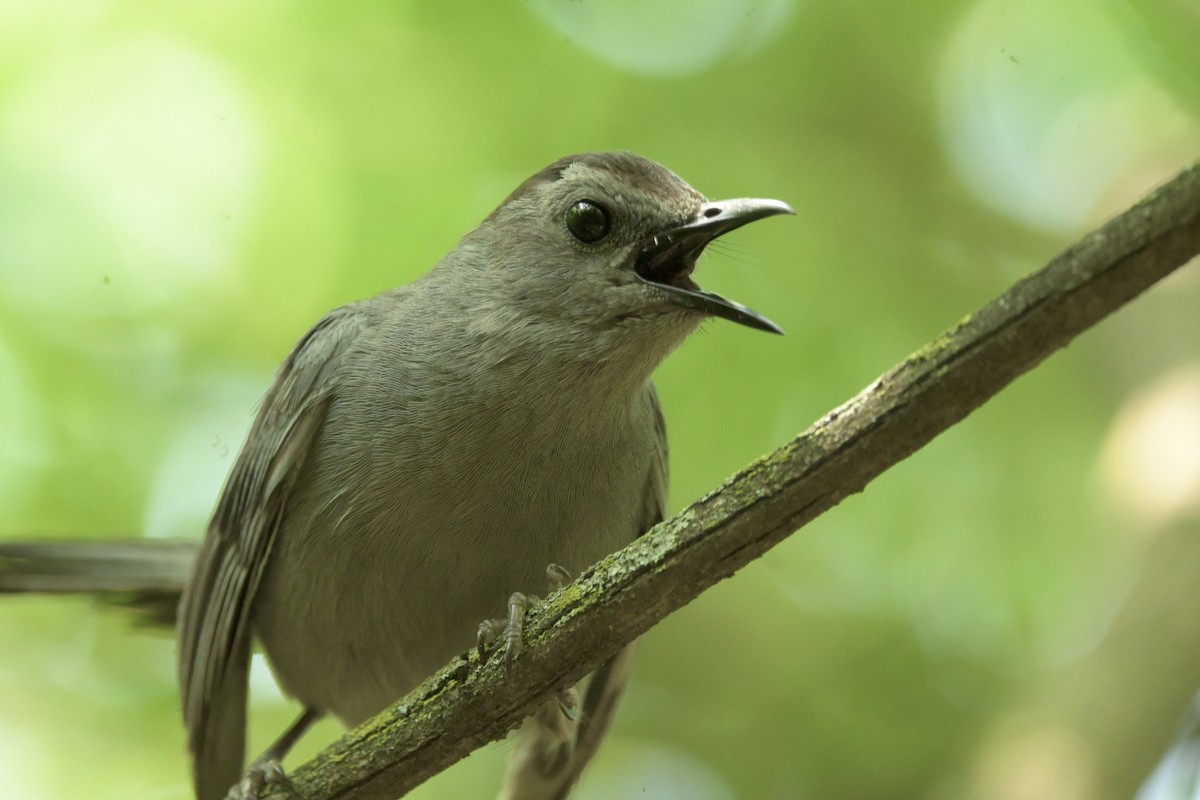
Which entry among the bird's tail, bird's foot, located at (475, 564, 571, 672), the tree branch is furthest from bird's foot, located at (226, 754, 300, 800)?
the bird's tail

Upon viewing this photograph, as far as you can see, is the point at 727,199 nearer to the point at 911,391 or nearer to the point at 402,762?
the point at 911,391

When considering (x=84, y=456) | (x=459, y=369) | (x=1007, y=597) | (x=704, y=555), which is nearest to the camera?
(x=704, y=555)

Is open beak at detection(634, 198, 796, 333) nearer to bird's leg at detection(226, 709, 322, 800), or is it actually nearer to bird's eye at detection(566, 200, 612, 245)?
bird's eye at detection(566, 200, 612, 245)

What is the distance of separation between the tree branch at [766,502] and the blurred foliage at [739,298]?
6.11ft

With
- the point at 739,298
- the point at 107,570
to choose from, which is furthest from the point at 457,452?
the point at 107,570

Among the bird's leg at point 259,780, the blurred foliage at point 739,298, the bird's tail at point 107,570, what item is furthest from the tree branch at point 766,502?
the bird's tail at point 107,570

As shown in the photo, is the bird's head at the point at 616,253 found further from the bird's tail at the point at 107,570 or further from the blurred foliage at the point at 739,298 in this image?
the bird's tail at the point at 107,570

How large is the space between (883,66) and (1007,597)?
3.45 metres

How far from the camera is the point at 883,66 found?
18.0 ft

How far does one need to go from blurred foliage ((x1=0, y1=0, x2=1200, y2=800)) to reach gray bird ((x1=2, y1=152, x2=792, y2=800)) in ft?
1.65

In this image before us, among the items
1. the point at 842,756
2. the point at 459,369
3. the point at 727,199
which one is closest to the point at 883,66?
the point at 727,199

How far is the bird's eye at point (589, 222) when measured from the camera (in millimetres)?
4617

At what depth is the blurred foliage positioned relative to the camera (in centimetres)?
538

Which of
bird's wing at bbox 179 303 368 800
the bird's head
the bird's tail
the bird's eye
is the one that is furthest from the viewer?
the bird's tail
